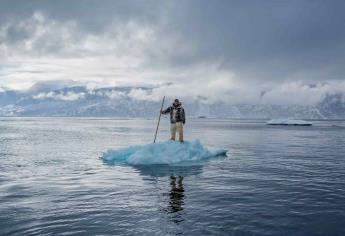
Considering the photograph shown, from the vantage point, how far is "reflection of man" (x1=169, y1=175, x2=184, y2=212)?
14625 millimetres

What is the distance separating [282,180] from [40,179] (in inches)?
523

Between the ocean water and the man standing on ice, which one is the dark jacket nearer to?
the man standing on ice

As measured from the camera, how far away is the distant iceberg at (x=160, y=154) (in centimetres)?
2767

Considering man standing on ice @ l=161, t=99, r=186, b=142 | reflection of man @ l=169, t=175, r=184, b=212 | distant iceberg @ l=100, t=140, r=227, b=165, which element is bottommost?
reflection of man @ l=169, t=175, r=184, b=212

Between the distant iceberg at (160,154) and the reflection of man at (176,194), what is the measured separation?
6.11 meters

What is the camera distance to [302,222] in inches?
496

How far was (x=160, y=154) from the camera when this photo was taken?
92.2 ft

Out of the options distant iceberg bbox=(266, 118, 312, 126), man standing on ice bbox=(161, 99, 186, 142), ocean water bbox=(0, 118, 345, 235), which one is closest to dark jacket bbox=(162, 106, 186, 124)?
man standing on ice bbox=(161, 99, 186, 142)

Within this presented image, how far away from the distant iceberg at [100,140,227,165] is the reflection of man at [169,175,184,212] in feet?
20.1

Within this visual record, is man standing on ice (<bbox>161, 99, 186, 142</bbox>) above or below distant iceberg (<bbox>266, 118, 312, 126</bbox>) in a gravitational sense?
above

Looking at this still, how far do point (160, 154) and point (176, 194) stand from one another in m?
11.2

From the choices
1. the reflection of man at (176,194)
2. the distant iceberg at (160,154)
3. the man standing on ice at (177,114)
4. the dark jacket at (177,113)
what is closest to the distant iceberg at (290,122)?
the distant iceberg at (160,154)

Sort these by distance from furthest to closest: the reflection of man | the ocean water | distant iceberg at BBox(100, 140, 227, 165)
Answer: distant iceberg at BBox(100, 140, 227, 165), the reflection of man, the ocean water

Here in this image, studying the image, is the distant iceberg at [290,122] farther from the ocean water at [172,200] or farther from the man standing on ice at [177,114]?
the man standing on ice at [177,114]
